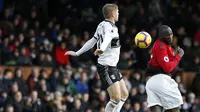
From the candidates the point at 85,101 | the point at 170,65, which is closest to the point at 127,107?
the point at 85,101

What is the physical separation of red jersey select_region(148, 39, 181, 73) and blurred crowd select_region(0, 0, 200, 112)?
6759 mm

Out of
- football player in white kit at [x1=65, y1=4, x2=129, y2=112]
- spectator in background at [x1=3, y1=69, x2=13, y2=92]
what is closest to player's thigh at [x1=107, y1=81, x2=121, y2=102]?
football player in white kit at [x1=65, y1=4, x2=129, y2=112]

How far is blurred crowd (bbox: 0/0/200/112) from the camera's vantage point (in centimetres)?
1966

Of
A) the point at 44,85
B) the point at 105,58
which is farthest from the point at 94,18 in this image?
the point at 105,58

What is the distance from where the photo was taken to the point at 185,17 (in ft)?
89.8

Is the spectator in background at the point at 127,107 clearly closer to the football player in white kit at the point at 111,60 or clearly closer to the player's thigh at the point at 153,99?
the football player in white kit at the point at 111,60

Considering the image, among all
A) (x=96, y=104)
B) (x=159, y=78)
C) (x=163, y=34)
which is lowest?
(x=96, y=104)

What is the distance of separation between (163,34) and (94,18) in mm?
12814

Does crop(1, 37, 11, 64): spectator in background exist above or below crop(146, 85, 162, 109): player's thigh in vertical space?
above

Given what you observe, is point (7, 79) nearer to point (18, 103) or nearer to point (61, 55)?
point (18, 103)

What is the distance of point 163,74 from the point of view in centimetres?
1277

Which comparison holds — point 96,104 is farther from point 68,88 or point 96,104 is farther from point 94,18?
point 94,18

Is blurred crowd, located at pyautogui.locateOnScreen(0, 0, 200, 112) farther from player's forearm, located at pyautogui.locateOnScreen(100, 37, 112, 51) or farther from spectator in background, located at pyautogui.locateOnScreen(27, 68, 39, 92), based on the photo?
player's forearm, located at pyautogui.locateOnScreen(100, 37, 112, 51)

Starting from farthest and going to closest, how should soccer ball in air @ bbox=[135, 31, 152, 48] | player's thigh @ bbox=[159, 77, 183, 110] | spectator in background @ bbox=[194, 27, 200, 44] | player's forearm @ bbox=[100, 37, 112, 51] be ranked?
spectator in background @ bbox=[194, 27, 200, 44] → soccer ball in air @ bbox=[135, 31, 152, 48] → player's forearm @ bbox=[100, 37, 112, 51] → player's thigh @ bbox=[159, 77, 183, 110]
